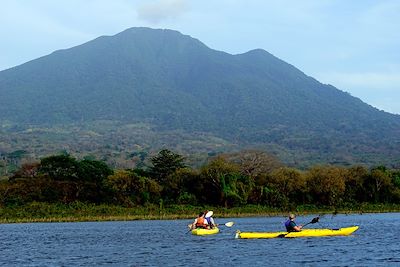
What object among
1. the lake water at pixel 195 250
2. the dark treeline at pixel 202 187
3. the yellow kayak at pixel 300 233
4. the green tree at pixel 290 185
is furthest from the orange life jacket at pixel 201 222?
the green tree at pixel 290 185

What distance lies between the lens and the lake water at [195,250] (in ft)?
78.8

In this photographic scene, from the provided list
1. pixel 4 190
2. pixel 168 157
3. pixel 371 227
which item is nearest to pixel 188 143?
pixel 168 157

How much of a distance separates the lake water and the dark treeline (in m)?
21.8

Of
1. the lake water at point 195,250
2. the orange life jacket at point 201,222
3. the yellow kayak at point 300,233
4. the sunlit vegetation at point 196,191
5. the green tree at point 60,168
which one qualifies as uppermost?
the green tree at point 60,168

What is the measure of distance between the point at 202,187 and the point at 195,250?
34.4 m

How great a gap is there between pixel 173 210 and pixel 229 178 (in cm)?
732

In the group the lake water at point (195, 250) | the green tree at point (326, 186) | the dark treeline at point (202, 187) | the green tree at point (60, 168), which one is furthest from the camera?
the green tree at point (60, 168)

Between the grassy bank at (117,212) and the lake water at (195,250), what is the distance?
600 inches

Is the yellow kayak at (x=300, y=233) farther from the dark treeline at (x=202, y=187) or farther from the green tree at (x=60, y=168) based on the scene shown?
the green tree at (x=60, y=168)

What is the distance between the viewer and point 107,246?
1209 inches

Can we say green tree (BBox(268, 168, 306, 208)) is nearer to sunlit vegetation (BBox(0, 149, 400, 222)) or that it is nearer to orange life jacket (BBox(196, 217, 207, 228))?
sunlit vegetation (BBox(0, 149, 400, 222))

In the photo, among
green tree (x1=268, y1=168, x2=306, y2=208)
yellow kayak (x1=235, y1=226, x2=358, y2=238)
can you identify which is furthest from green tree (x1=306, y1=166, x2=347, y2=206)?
yellow kayak (x1=235, y1=226, x2=358, y2=238)

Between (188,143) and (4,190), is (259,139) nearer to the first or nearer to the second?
(188,143)

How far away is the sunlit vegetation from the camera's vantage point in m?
58.5
